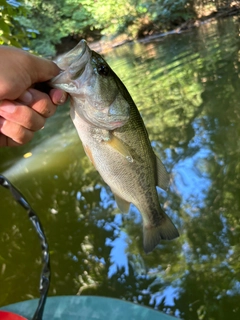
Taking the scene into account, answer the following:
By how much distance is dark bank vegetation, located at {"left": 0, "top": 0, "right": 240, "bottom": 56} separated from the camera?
61.6 ft

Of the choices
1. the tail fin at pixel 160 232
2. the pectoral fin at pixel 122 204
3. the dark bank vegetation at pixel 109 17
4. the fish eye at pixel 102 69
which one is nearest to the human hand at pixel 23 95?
the fish eye at pixel 102 69

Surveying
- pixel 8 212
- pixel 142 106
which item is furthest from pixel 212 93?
pixel 8 212

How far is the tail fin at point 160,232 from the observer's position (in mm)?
2031

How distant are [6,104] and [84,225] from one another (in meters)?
2.85

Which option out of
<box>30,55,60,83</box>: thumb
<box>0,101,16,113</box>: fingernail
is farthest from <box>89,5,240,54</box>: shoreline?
<box>0,101,16,113</box>: fingernail

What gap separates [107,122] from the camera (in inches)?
60.9

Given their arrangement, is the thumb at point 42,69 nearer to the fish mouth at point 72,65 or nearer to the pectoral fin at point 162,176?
the fish mouth at point 72,65

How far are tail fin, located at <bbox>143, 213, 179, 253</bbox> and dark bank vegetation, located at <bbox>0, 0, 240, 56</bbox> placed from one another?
16598 mm

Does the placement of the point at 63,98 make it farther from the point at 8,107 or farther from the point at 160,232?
the point at 160,232

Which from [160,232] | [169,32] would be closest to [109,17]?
[169,32]

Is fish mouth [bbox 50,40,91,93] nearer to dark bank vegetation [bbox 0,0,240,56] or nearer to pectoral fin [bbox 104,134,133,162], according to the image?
pectoral fin [bbox 104,134,133,162]

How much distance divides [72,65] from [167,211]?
102 inches

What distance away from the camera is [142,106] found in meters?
7.03

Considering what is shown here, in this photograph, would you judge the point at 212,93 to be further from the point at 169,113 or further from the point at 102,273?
the point at 102,273
